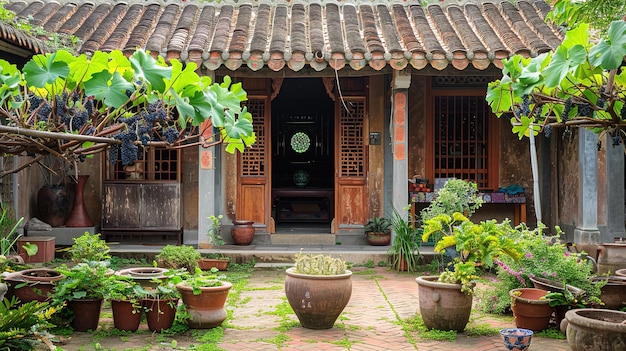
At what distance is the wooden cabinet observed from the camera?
1111 cm

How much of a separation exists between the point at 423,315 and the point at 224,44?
513 centimetres

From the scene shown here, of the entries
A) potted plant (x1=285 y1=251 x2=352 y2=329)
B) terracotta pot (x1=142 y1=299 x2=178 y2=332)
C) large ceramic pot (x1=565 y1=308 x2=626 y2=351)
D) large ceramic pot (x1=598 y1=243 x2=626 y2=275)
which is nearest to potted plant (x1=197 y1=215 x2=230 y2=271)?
terracotta pot (x1=142 y1=299 x2=178 y2=332)

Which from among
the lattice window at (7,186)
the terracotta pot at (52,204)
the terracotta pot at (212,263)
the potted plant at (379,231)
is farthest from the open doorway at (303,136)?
Answer: the lattice window at (7,186)

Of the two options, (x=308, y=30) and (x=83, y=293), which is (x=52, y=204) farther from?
(x=83, y=293)

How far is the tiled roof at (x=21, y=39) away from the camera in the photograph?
742 centimetres

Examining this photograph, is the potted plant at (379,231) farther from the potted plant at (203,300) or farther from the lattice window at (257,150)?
the potted plant at (203,300)

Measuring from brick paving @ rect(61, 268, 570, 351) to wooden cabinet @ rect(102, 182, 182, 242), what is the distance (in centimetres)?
344

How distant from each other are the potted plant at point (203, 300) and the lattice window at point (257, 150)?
534 centimetres

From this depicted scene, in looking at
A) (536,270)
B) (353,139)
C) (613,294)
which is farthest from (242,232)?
(613,294)

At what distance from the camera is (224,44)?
9609mm

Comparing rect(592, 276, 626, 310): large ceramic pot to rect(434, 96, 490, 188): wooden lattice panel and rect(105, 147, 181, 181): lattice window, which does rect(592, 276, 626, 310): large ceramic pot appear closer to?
rect(434, 96, 490, 188): wooden lattice panel

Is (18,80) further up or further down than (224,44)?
further down

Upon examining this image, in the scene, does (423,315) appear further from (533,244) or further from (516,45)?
(516,45)

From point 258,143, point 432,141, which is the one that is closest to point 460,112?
point 432,141
